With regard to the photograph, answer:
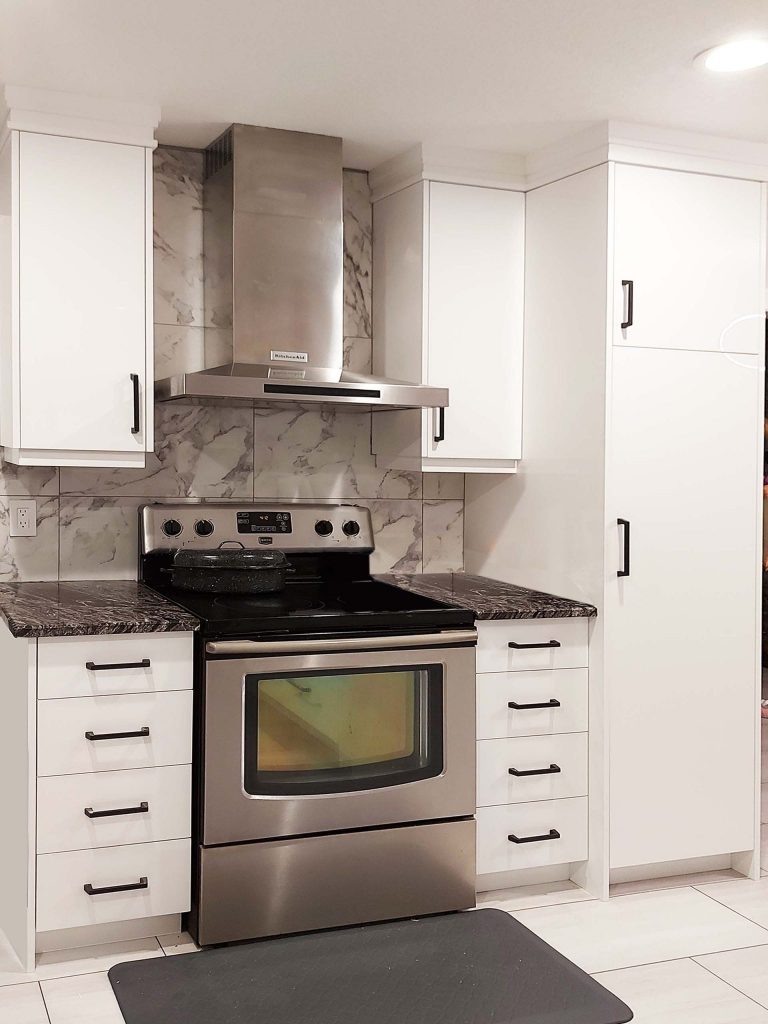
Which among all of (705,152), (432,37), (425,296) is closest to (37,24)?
(432,37)

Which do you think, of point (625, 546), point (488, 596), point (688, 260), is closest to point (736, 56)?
point (688, 260)

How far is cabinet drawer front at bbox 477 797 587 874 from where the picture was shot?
3107 millimetres

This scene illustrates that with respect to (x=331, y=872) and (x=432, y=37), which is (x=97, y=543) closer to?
(x=331, y=872)

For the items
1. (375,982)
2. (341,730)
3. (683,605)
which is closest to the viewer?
(375,982)

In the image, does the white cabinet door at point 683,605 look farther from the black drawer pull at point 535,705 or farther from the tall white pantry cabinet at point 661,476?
the black drawer pull at point 535,705

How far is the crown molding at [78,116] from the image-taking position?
286 centimetres

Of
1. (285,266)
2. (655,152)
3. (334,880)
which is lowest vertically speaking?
(334,880)

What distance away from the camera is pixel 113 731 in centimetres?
269

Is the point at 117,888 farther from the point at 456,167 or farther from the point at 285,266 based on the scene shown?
the point at 456,167

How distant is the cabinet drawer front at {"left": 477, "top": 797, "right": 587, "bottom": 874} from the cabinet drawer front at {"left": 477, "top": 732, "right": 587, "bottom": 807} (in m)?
0.03

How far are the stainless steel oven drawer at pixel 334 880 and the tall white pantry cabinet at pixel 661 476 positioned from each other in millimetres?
501

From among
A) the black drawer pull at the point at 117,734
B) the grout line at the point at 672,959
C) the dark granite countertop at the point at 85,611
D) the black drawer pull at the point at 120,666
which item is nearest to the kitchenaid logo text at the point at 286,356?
the dark granite countertop at the point at 85,611

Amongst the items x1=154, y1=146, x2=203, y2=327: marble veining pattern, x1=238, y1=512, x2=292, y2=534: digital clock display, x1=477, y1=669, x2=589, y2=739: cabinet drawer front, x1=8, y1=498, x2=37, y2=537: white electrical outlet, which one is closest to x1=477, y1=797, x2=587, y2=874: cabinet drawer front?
x1=477, y1=669, x2=589, y2=739: cabinet drawer front

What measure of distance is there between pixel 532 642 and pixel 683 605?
0.49 meters
